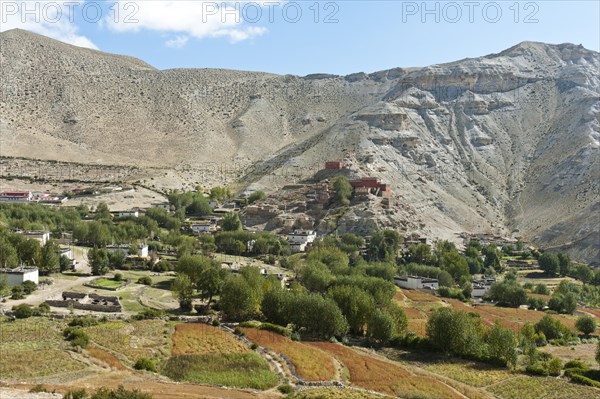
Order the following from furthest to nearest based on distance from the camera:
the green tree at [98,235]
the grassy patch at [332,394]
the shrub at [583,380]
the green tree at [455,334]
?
the green tree at [98,235] → the green tree at [455,334] → the shrub at [583,380] → the grassy patch at [332,394]

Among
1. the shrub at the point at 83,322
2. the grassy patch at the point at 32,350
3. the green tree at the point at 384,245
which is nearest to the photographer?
the grassy patch at the point at 32,350

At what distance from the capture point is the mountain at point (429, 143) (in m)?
133

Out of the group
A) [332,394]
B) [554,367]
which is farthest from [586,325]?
[332,394]

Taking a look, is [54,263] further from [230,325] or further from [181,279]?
[230,325]

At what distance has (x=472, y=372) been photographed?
158 ft

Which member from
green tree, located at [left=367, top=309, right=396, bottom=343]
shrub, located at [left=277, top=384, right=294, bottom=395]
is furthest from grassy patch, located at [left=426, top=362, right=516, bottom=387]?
shrub, located at [left=277, top=384, right=294, bottom=395]

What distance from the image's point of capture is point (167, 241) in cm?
9512

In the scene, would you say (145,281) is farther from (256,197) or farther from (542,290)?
(256,197)

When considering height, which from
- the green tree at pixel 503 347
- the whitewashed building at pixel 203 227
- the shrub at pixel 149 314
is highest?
the whitewashed building at pixel 203 227

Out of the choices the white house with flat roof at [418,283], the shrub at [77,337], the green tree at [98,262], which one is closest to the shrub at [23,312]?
the shrub at [77,337]

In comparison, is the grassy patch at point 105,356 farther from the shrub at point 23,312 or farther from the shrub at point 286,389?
the shrub at point 23,312

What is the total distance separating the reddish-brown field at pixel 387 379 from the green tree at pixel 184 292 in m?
16.6

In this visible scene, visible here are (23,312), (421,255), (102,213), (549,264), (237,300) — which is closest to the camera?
(23,312)

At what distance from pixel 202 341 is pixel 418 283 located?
153 ft
